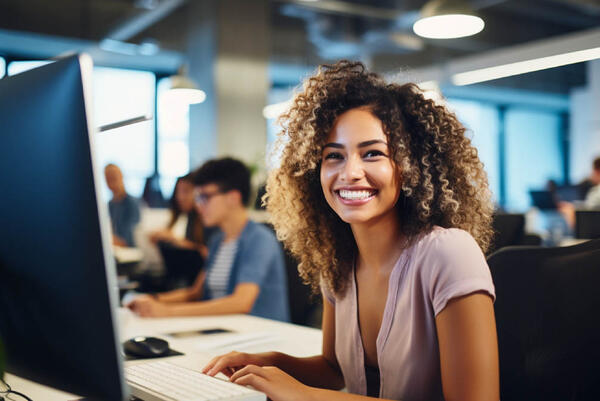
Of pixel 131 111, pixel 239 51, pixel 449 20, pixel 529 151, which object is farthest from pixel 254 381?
pixel 529 151

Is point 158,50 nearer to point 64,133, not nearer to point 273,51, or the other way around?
point 273,51

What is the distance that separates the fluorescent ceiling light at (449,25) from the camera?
13.1 ft

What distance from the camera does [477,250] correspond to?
115 cm

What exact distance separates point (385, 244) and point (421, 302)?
0.19 meters

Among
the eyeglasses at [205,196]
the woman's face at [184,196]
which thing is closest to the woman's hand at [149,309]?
the eyeglasses at [205,196]

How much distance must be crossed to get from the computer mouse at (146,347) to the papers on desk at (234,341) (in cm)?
16

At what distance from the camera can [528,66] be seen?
1.74 m

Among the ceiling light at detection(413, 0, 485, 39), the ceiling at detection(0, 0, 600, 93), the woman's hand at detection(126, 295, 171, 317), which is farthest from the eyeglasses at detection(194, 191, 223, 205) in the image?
the ceiling at detection(0, 0, 600, 93)

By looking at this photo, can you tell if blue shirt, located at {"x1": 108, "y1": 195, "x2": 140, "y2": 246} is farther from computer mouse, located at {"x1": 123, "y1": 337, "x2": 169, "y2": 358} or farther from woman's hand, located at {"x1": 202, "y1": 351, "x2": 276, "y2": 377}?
woman's hand, located at {"x1": 202, "y1": 351, "x2": 276, "y2": 377}

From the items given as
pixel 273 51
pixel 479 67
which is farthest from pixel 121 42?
pixel 479 67

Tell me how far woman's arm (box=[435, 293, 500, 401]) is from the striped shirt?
5.25ft

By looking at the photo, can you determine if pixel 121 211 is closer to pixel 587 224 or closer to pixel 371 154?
pixel 371 154

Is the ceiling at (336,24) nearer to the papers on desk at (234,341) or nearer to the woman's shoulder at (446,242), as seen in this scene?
the papers on desk at (234,341)

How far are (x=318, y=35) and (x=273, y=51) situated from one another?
1.36 metres
